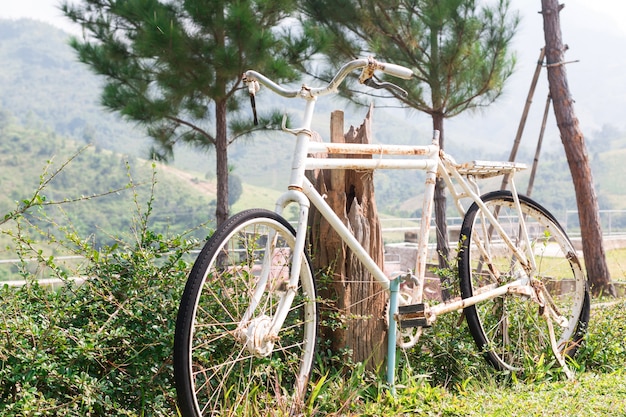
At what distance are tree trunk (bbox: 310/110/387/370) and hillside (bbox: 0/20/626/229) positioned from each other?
32.2m

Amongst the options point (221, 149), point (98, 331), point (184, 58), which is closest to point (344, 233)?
point (98, 331)

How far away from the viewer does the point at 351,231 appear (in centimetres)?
238

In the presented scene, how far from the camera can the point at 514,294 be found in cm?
272

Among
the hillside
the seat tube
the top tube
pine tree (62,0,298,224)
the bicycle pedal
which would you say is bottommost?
the bicycle pedal

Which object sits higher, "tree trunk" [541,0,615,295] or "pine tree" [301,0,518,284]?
"pine tree" [301,0,518,284]

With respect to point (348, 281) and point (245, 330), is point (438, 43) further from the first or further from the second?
point (245, 330)

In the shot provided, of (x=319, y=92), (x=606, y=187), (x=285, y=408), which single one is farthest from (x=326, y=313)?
(x=606, y=187)

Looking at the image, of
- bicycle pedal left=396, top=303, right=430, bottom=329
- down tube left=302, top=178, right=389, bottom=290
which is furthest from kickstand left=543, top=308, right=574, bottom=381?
down tube left=302, top=178, right=389, bottom=290

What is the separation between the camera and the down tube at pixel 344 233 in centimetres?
204

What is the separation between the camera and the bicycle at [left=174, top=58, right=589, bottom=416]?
1.85 metres

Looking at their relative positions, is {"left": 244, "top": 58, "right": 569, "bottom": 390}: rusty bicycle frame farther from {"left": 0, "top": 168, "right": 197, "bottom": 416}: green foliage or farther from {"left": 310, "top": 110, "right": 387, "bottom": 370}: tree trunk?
{"left": 0, "top": 168, "right": 197, "bottom": 416}: green foliage

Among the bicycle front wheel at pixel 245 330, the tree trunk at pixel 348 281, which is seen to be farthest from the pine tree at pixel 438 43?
the bicycle front wheel at pixel 245 330

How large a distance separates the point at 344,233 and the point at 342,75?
18.9 inches

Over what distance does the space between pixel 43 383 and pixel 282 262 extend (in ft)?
2.44
